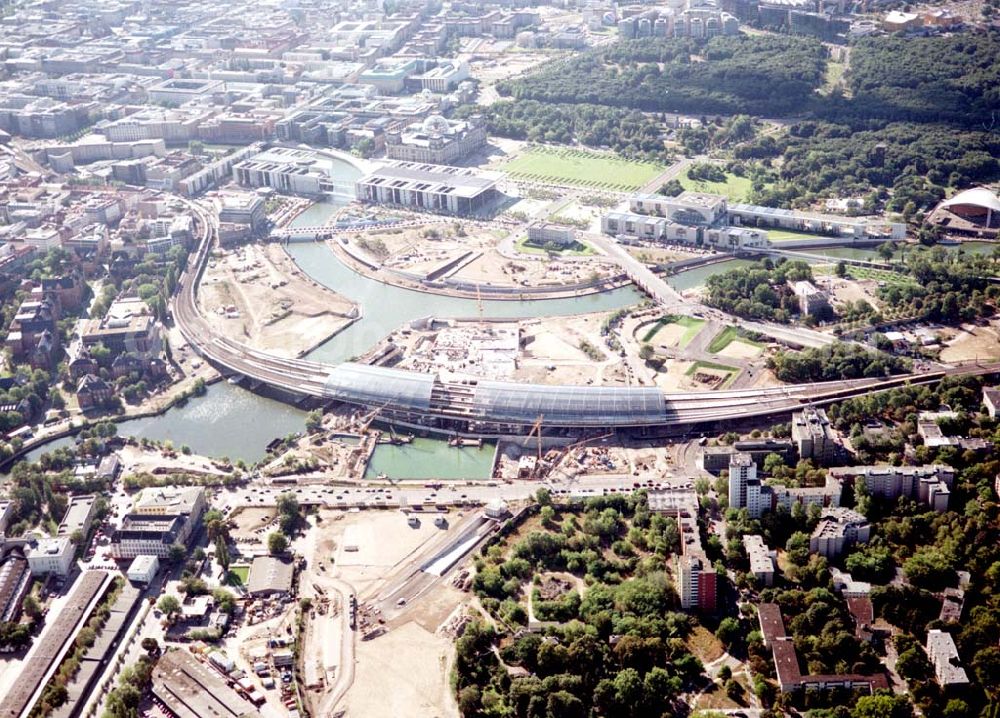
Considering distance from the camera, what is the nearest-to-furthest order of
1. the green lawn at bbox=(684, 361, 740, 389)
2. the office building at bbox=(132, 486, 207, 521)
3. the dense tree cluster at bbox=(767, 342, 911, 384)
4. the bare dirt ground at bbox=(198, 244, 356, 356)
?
the office building at bbox=(132, 486, 207, 521) → the dense tree cluster at bbox=(767, 342, 911, 384) → the green lawn at bbox=(684, 361, 740, 389) → the bare dirt ground at bbox=(198, 244, 356, 356)

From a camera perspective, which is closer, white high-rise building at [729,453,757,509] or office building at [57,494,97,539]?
white high-rise building at [729,453,757,509]

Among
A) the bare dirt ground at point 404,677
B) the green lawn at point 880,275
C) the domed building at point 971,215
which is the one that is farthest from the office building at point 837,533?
the domed building at point 971,215

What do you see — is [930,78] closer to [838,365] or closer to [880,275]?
[880,275]

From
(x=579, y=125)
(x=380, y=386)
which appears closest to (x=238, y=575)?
(x=380, y=386)

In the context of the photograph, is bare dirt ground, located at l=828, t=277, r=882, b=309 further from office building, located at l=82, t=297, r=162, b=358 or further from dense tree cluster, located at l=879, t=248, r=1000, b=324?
office building, located at l=82, t=297, r=162, b=358

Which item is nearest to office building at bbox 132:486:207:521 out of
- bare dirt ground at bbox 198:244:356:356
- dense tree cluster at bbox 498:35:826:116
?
bare dirt ground at bbox 198:244:356:356

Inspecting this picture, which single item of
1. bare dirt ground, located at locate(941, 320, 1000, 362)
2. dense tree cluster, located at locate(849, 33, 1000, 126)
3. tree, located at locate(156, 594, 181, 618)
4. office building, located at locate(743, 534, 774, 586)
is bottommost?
bare dirt ground, located at locate(941, 320, 1000, 362)

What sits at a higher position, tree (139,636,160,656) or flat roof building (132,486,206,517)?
flat roof building (132,486,206,517)
